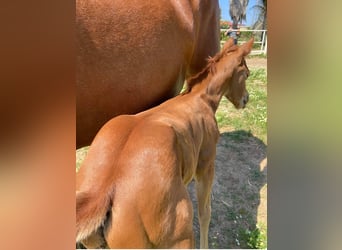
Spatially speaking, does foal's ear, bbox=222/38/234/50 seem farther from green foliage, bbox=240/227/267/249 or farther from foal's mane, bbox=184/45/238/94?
green foliage, bbox=240/227/267/249

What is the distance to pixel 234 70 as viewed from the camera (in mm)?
1770

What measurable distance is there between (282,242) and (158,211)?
39 cm

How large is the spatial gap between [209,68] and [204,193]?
1.89ft

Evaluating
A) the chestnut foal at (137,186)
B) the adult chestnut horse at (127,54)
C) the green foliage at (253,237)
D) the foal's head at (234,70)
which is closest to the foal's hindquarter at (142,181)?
the chestnut foal at (137,186)

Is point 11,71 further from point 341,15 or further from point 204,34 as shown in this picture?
point 204,34

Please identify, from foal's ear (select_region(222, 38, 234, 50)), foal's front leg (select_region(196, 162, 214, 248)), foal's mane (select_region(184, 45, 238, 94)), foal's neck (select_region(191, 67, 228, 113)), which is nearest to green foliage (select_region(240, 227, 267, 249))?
foal's front leg (select_region(196, 162, 214, 248))

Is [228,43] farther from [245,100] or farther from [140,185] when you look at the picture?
[140,185]

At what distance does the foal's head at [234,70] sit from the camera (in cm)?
171

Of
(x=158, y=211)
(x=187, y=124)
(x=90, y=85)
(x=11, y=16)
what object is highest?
(x=11, y=16)

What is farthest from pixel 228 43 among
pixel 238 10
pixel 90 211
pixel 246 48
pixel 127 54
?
pixel 90 211

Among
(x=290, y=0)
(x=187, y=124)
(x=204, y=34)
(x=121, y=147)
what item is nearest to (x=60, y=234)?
(x=121, y=147)

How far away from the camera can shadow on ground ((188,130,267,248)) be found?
5.58ft

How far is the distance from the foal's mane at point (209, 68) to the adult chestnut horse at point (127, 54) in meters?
0.08

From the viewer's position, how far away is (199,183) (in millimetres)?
1676
